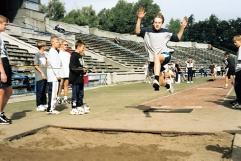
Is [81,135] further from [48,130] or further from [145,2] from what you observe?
[145,2]

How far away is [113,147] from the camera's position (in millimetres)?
6195

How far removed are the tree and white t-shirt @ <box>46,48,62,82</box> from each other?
297ft

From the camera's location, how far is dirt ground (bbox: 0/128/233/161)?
18.0 feet

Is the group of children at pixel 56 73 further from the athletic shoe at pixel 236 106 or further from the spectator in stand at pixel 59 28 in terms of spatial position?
the spectator in stand at pixel 59 28

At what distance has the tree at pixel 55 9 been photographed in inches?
3895

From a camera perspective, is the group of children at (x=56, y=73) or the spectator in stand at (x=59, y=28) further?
the spectator in stand at (x=59, y=28)

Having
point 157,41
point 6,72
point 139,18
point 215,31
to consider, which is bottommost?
point 6,72

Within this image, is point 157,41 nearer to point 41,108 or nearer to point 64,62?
point 41,108

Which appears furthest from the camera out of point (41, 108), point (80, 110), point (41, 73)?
point (41, 108)

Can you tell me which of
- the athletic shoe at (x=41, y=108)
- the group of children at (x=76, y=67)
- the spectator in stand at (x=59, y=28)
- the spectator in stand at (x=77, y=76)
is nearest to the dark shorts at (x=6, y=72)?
the group of children at (x=76, y=67)

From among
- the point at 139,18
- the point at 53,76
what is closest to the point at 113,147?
the point at 139,18

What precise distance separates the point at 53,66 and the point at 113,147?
14.6 ft

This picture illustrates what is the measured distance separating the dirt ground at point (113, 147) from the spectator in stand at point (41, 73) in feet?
11.2

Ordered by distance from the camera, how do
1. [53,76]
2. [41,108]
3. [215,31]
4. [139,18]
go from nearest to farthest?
[139,18], [53,76], [41,108], [215,31]
